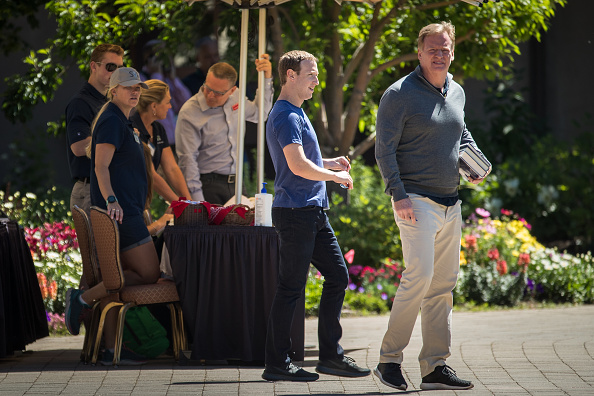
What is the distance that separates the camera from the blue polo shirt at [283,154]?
4.94 meters

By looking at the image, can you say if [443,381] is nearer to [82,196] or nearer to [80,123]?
[82,196]

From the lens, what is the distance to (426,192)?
4.77 meters

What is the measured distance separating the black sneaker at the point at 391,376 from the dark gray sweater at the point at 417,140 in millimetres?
946

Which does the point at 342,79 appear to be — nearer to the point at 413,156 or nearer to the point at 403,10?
the point at 403,10

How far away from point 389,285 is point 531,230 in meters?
3.51

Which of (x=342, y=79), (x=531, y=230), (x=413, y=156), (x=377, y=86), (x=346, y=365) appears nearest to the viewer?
(x=413, y=156)

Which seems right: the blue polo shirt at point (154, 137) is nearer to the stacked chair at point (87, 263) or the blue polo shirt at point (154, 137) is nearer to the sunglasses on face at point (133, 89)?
the sunglasses on face at point (133, 89)

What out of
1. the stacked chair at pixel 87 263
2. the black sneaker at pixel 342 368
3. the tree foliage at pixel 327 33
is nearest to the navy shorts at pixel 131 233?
the stacked chair at pixel 87 263

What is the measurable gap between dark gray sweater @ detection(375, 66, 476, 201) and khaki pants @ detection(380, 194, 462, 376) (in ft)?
0.37

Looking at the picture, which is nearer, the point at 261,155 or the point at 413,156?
the point at 413,156

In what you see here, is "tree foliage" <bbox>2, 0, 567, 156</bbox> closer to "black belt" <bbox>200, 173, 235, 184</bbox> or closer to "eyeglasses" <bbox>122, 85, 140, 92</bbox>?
"black belt" <bbox>200, 173, 235, 184</bbox>

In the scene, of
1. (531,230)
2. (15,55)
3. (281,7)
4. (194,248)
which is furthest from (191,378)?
(15,55)

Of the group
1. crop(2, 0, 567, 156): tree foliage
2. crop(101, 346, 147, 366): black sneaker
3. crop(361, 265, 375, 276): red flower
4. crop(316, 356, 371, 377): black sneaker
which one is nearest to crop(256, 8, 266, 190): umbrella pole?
crop(101, 346, 147, 366): black sneaker

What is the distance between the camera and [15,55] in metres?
12.7
